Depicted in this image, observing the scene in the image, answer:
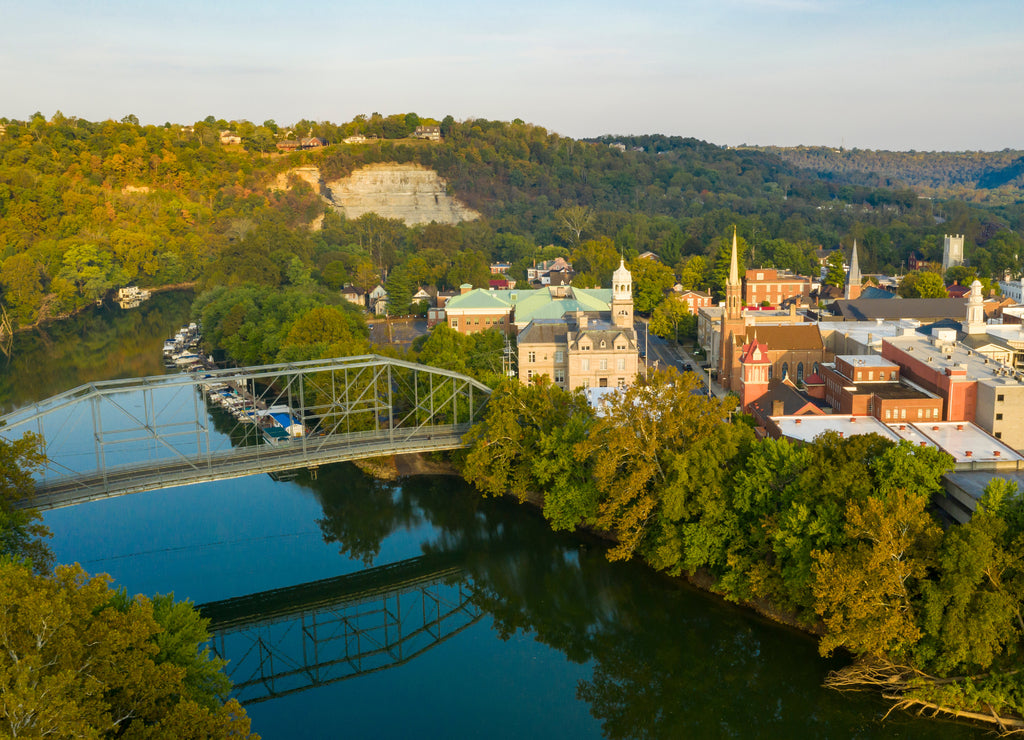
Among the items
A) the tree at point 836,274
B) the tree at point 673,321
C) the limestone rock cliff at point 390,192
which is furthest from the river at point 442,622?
the limestone rock cliff at point 390,192

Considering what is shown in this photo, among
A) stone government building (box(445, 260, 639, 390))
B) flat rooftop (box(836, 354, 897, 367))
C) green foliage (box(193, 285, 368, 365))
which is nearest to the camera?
flat rooftop (box(836, 354, 897, 367))

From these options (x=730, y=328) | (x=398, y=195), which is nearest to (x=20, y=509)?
(x=730, y=328)

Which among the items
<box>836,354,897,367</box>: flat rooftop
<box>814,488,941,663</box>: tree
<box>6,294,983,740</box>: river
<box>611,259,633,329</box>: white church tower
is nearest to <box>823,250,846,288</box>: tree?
<box>611,259,633,329</box>: white church tower

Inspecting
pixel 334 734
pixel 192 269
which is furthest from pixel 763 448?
pixel 192 269

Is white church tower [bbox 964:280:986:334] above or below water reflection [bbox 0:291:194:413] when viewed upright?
above

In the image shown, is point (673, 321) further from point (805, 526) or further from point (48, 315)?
→ point (48, 315)

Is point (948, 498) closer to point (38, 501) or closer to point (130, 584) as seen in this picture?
point (130, 584)

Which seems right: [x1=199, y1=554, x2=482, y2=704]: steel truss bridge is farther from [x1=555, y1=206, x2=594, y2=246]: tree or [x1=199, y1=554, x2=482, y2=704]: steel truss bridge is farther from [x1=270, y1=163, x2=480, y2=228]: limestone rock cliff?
[x1=270, y1=163, x2=480, y2=228]: limestone rock cliff
